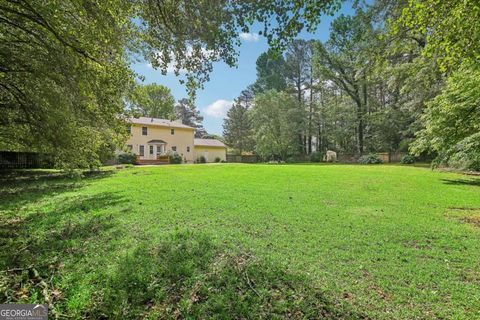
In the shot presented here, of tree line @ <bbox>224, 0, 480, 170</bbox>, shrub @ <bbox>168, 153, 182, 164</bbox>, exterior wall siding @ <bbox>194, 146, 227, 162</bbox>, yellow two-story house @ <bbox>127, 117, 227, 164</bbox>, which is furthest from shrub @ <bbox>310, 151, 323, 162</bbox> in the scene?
shrub @ <bbox>168, 153, 182, 164</bbox>

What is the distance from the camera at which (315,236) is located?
4.66m

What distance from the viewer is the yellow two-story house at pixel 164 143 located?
30875 millimetres

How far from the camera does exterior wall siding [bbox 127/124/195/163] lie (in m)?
30.8

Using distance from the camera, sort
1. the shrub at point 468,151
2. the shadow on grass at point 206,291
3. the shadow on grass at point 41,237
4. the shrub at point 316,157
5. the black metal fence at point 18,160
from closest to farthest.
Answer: the shadow on grass at point 206,291 → the shadow on grass at point 41,237 → the shrub at point 468,151 → the black metal fence at point 18,160 → the shrub at point 316,157

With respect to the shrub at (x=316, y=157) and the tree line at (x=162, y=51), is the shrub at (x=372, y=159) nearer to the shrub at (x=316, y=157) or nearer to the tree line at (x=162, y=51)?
the shrub at (x=316, y=157)

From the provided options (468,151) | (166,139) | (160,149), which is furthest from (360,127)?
(160,149)

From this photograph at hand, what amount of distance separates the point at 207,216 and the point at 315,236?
2414 mm

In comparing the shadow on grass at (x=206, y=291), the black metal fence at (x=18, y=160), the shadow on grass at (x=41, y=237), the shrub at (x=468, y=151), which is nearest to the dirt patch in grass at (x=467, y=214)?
the shrub at (x=468, y=151)

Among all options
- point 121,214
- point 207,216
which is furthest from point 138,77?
point 207,216

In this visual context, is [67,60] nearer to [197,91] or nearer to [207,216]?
[197,91]

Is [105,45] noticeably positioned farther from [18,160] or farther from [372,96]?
[372,96]

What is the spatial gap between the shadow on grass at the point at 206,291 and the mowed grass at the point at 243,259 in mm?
14

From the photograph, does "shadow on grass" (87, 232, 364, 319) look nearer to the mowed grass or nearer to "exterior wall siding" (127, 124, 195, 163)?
the mowed grass

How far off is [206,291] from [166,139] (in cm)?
3210
